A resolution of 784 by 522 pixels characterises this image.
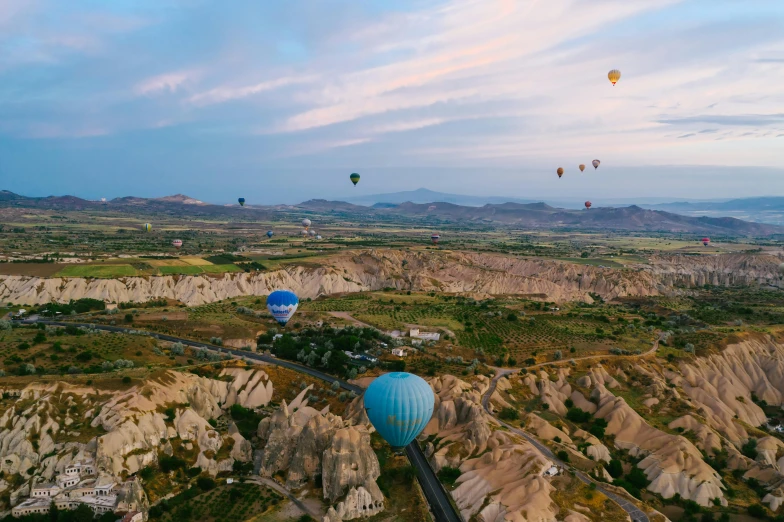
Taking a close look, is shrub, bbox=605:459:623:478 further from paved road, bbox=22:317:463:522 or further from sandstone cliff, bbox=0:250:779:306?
sandstone cliff, bbox=0:250:779:306

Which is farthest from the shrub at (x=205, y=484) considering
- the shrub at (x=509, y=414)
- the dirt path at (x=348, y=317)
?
the dirt path at (x=348, y=317)

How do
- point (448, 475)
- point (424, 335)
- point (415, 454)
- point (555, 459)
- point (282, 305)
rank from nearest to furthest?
point (448, 475)
point (555, 459)
point (415, 454)
point (282, 305)
point (424, 335)

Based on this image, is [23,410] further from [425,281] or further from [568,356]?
[425,281]

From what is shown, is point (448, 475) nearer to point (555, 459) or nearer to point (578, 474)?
point (555, 459)

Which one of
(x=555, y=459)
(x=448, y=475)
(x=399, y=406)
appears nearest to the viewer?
(x=399, y=406)

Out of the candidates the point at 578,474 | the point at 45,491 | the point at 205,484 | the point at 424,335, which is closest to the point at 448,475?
the point at 578,474

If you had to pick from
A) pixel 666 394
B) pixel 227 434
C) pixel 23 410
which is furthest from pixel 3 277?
pixel 666 394
